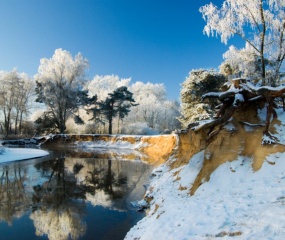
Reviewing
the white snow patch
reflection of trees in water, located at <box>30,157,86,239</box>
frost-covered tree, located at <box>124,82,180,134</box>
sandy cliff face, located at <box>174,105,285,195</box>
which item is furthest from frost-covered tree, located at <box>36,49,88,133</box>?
the white snow patch

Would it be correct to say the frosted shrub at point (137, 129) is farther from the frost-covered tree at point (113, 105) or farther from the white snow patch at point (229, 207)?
the white snow patch at point (229, 207)

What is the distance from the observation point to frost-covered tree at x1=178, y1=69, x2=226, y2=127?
2322 cm

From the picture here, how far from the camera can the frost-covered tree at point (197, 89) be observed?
23219 mm

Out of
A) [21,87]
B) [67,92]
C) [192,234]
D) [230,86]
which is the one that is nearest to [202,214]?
[192,234]

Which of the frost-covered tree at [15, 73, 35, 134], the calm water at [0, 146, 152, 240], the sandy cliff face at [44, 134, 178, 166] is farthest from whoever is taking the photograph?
the frost-covered tree at [15, 73, 35, 134]

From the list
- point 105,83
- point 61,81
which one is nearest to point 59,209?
point 61,81

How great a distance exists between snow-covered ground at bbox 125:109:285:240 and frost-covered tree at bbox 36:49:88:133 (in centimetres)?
3514

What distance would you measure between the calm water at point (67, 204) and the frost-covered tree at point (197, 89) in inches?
403

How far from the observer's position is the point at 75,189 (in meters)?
11.9

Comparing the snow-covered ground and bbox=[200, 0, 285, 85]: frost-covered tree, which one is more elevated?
bbox=[200, 0, 285, 85]: frost-covered tree

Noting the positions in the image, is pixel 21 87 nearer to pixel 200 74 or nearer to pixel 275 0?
pixel 200 74

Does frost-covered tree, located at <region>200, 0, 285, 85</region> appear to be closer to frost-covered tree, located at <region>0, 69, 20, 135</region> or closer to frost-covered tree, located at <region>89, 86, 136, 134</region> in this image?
frost-covered tree, located at <region>89, 86, 136, 134</region>

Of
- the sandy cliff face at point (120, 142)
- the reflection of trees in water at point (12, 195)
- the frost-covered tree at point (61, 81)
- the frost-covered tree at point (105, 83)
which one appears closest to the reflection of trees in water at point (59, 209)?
the reflection of trees in water at point (12, 195)

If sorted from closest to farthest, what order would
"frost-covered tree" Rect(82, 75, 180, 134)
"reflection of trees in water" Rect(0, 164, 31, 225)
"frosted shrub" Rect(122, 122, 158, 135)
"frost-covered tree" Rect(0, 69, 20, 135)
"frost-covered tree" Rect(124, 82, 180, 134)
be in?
"reflection of trees in water" Rect(0, 164, 31, 225), "frost-covered tree" Rect(0, 69, 20, 135), "frosted shrub" Rect(122, 122, 158, 135), "frost-covered tree" Rect(82, 75, 180, 134), "frost-covered tree" Rect(124, 82, 180, 134)
